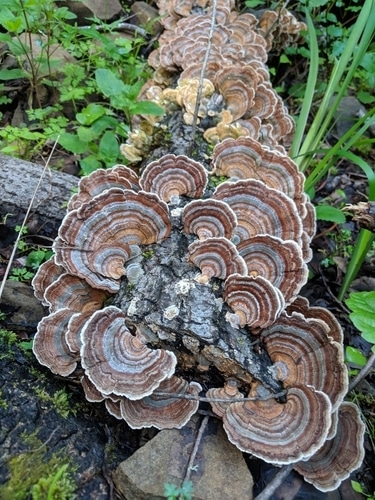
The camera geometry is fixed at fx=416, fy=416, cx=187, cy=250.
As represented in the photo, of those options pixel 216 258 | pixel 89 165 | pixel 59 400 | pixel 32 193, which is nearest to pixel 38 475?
pixel 59 400

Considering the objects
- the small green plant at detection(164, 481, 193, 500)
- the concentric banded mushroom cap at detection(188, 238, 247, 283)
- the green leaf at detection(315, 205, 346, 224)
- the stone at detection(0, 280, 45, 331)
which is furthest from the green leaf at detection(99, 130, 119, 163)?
the small green plant at detection(164, 481, 193, 500)

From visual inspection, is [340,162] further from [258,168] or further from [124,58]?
[124,58]

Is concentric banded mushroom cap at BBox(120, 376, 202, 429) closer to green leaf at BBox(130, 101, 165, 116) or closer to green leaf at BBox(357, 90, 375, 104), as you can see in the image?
green leaf at BBox(130, 101, 165, 116)

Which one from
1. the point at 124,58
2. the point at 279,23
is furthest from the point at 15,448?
the point at 279,23

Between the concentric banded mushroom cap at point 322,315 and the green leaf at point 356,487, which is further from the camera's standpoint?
the concentric banded mushroom cap at point 322,315

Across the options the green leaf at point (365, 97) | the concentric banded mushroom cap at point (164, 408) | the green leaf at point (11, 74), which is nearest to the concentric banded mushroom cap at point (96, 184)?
the concentric banded mushroom cap at point (164, 408)

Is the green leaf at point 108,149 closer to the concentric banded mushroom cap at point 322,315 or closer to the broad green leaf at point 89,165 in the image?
the broad green leaf at point 89,165

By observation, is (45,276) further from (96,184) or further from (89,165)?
(89,165)
